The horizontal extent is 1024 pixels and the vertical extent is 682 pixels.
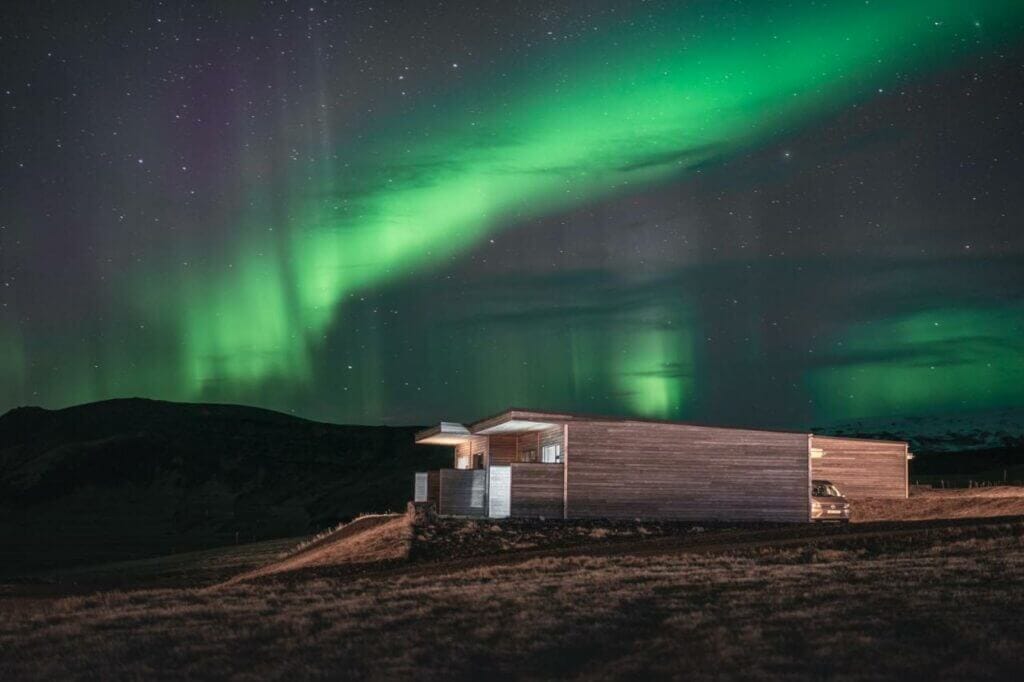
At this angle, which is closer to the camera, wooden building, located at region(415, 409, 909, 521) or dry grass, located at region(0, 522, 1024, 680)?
dry grass, located at region(0, 522, 1024, 680)

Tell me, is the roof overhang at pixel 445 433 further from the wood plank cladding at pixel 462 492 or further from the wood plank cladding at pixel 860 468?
the wood plank cladding at pixel 860 468

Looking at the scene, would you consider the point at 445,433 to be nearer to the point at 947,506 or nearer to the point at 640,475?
the point at 640,475

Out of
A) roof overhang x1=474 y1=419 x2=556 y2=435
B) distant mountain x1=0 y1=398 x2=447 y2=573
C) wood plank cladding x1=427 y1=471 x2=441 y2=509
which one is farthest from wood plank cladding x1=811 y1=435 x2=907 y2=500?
distant mountain x1=0 y1=398 x2=447 y2=573

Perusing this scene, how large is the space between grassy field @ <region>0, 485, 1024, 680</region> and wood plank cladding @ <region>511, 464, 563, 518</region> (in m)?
11.6

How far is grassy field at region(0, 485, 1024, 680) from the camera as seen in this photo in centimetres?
1369

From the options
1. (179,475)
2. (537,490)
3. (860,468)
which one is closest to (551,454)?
(537,490)

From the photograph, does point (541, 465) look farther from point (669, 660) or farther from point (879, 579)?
point (669, 660)

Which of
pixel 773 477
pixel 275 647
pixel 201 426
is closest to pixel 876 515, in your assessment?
pixel 773 477

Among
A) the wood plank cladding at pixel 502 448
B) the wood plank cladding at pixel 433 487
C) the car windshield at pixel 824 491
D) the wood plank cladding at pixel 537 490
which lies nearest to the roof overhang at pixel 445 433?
the wood plank cladding at pixel 502 448

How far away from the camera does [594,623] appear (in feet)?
53.2

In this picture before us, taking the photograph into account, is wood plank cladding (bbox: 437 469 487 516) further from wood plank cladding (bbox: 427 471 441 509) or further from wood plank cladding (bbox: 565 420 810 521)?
wood plank cladding (bbox: 565 420 810 521)

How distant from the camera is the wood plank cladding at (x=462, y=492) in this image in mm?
38469

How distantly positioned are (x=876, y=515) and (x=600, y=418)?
1276cm

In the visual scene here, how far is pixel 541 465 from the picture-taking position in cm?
3694
